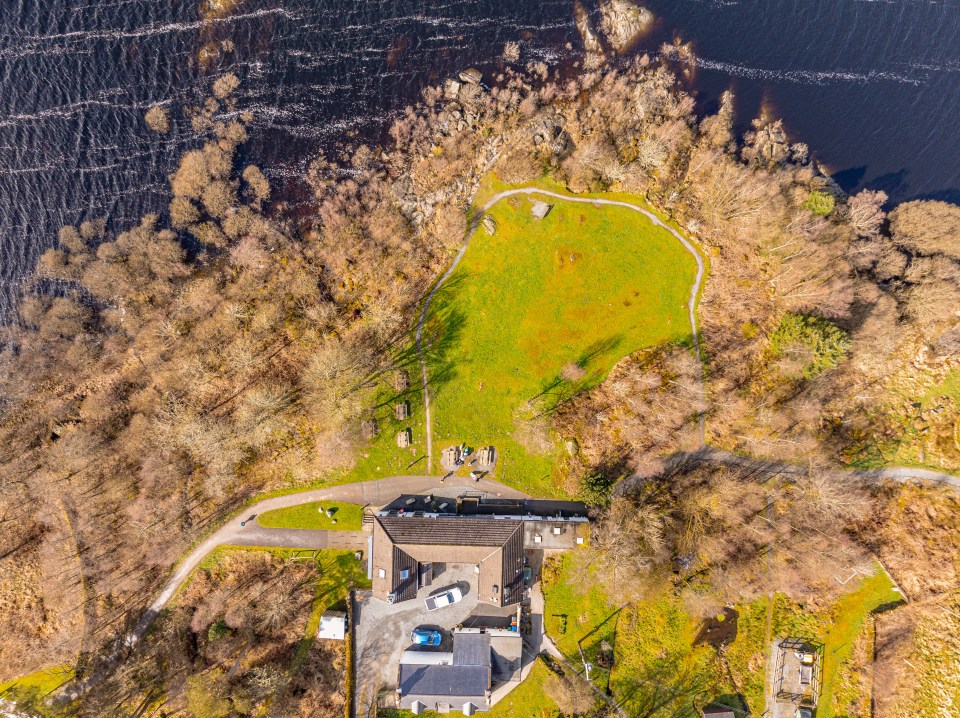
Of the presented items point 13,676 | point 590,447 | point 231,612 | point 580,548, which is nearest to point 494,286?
point 590,447

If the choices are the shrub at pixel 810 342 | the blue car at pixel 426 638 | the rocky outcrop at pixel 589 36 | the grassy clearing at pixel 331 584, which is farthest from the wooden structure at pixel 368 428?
the rocky outcrop at pixel 589 36

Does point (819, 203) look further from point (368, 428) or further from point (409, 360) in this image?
point (368, 428)

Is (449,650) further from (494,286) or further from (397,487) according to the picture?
(494,286)

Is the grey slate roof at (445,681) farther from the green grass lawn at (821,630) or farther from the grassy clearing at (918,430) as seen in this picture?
the grassy clearing at (918,430)

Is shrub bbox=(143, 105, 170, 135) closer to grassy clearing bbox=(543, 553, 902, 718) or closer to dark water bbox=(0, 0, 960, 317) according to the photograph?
→ dark water bbox=(0, 0, 960, 317)

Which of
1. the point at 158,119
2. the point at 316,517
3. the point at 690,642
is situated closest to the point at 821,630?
the point at 690,642
